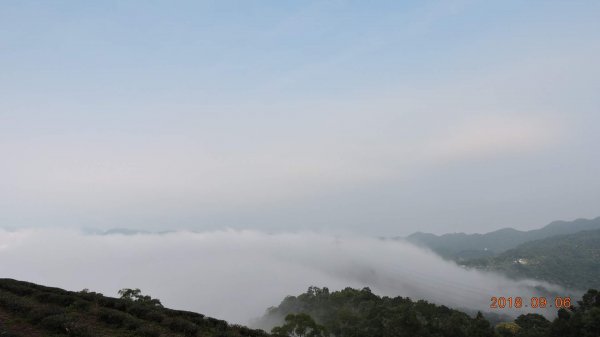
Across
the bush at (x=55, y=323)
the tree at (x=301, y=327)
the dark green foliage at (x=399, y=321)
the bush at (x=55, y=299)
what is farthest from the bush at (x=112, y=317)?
the dark green foliage at (x=399, y=321)

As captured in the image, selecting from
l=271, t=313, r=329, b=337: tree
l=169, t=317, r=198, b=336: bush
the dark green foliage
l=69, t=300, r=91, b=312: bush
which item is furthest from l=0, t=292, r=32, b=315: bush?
the dark green foliage

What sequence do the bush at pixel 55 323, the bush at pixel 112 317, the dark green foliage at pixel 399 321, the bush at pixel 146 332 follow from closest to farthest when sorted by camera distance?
the bush at pixel 55 323 → the bush at pixel 146 332 → the bush at pixel 112 317 → the dark green foliage at pixel 399 321

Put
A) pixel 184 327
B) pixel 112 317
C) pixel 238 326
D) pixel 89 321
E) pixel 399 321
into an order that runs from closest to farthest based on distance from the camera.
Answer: pixel 89 321, pixel 112 317, pixel 184 327, pixel 238 326, pixel 399 321

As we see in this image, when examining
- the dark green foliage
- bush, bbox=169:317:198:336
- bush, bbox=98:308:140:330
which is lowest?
the dark green foliage

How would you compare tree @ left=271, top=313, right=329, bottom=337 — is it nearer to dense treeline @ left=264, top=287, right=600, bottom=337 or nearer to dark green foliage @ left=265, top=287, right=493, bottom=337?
dense treeline @ left=264, top=287, right=600, bottom=337

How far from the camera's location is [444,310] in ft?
362

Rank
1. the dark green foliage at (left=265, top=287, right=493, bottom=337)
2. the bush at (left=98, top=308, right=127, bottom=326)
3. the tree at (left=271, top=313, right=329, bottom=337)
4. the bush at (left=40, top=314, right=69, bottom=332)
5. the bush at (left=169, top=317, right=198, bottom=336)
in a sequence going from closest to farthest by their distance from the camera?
the bush at (left=40, top=314, right=69, bottom=332) → the bush at (left=98, top=308, right=127, bottom=326) → the bush at (left=169, top=317, right=198, bottom=336) → the tree at (left=271, top=313, right=329, bottom=337) → the dark green foliage at (left=265, top=287, right=493, bottom=337)

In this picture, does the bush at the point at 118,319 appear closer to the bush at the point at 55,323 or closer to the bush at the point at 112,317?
the bush at the point at 112,317

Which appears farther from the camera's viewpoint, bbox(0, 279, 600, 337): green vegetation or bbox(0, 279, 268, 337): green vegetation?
bbox(0, 279, 600, 337): green vegetation

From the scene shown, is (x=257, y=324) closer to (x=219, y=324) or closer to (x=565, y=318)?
(x=565, y=318)

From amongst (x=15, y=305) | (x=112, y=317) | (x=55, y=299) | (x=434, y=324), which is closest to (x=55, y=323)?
(x=112, y=317)

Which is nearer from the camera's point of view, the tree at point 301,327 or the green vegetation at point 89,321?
the green vegetation at point 89,321

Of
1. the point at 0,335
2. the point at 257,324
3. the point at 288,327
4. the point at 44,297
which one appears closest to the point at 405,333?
the point at 288,327

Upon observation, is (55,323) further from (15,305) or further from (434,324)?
(434,324)
